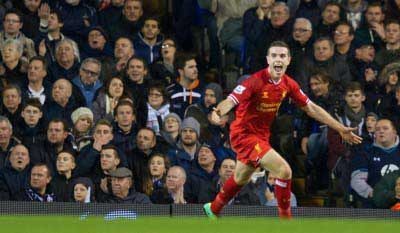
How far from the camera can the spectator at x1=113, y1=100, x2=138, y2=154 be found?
17.4 metres

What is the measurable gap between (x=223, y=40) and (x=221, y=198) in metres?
4.23

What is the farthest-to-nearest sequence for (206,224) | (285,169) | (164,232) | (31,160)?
(31,160)
(285,169)
(206,224)
(164,232)

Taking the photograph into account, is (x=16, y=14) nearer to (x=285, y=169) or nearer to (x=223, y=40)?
(x=223, y=40)

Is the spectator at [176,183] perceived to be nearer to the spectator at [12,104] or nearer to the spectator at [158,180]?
the spectator at [158,180]

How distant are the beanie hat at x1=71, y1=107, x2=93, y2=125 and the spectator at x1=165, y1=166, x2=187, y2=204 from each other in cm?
129

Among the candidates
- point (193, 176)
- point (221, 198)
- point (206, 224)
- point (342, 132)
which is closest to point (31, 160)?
point (193, 176)

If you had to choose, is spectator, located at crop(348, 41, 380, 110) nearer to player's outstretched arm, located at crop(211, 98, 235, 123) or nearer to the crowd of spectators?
the crowd of spectators

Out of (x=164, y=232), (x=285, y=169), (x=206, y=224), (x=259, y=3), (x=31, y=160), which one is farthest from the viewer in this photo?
(x=259, y=3)

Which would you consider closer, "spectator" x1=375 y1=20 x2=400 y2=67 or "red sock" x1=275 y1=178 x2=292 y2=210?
Result: "red sock" x1=275 y1=178 x2=292 y2=210

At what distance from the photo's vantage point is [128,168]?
17250mm

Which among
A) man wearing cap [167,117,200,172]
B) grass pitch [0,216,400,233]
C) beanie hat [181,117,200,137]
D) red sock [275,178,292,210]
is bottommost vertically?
grass pitch [0,216,400,233]

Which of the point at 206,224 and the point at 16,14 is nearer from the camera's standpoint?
the point at 206,224

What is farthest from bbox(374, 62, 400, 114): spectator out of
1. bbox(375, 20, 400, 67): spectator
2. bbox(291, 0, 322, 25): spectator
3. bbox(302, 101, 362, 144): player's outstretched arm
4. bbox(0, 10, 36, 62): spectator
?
bbox(0, 10, 36, 62): spectator

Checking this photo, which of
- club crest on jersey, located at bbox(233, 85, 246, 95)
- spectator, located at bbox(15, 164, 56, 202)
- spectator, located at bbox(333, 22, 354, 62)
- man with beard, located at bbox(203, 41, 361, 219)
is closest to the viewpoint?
club crest on jersey, located at bbox(233, 85, 246, 95)
